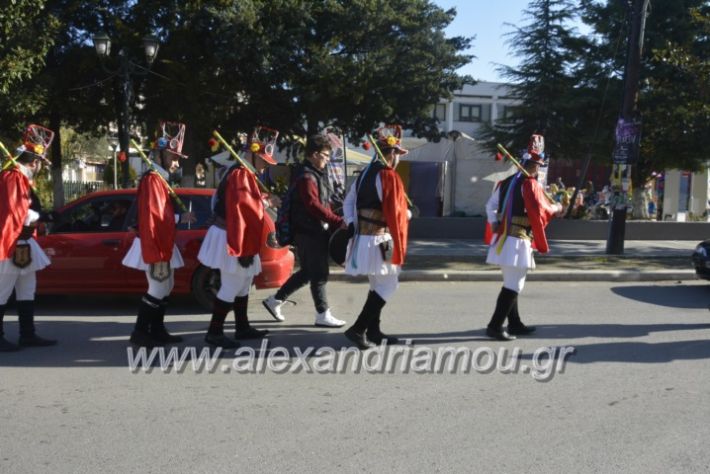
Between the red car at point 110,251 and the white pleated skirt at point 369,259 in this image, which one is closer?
the white pleated skirt at point 369,259

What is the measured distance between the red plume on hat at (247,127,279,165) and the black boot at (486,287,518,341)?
2478 mm

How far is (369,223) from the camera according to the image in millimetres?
6219

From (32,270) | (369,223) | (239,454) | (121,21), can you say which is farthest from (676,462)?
(121,21)

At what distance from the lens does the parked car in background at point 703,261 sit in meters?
10.3

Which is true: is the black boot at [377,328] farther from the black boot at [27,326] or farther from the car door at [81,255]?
the car door at [81,255]

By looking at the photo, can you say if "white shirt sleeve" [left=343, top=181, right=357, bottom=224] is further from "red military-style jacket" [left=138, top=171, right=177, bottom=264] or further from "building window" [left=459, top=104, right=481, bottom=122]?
"building window" [left=459, top=104, right=481, bottom=122]

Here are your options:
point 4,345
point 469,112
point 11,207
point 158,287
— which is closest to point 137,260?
point 158,287

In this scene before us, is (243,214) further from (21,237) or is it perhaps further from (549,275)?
(549,275)

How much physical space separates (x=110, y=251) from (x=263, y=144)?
256 centimetres

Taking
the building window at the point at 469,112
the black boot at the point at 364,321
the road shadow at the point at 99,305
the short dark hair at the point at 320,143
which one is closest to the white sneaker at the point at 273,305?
the road shadow at the point at 99,305

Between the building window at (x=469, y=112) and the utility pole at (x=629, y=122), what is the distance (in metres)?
38.2

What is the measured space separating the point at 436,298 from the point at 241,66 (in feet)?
24.5

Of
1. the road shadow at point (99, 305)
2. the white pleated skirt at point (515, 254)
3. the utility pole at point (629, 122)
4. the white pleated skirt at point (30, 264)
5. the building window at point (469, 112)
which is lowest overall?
the road shadow at point (99, 305)

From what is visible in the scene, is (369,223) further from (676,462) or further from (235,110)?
(235,110)
